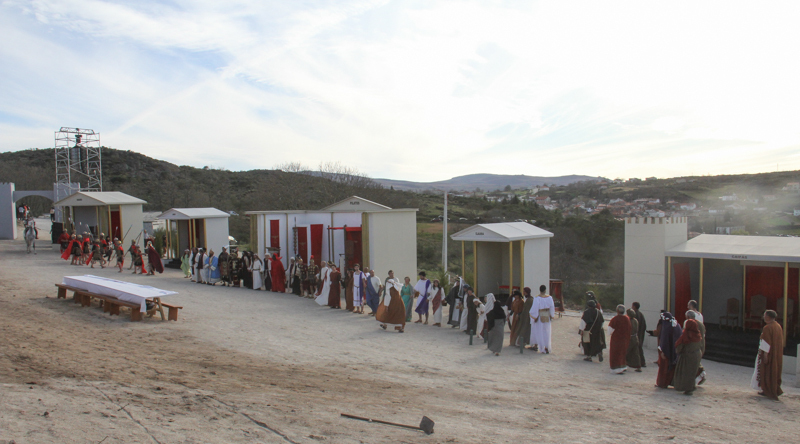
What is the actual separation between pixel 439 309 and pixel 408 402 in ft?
20.3

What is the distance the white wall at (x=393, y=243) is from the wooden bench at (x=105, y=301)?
6.98 metres

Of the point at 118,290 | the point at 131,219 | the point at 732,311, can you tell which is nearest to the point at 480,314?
the point at 732,311

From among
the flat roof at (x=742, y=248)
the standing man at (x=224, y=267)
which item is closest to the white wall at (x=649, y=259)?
the flat roof at (x=742, y=248)

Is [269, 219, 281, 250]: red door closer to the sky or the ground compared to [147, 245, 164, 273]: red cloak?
closer to the sky

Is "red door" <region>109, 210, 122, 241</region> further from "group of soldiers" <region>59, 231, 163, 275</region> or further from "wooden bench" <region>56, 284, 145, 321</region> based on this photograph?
"wooden bench" <region>56, 284, 145, 321</region>

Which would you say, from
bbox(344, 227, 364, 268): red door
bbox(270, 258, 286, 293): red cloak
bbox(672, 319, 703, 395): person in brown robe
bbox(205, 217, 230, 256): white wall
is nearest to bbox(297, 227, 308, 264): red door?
bbox(270, 258, 286, 293): red cloak

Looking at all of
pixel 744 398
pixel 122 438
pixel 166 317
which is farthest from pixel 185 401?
pixel 744 398

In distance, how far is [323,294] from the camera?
46.4ft

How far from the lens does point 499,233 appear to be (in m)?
12.7

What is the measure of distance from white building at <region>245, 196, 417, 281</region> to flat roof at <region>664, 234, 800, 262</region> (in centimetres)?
776

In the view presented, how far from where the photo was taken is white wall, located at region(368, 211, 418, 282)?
15.3 m

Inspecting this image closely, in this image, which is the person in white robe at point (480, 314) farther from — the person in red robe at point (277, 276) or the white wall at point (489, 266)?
the person in red robe at point (277, 276)

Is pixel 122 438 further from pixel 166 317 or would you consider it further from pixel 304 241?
pixel 304 241

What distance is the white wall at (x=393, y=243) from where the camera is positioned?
50.3 feet
